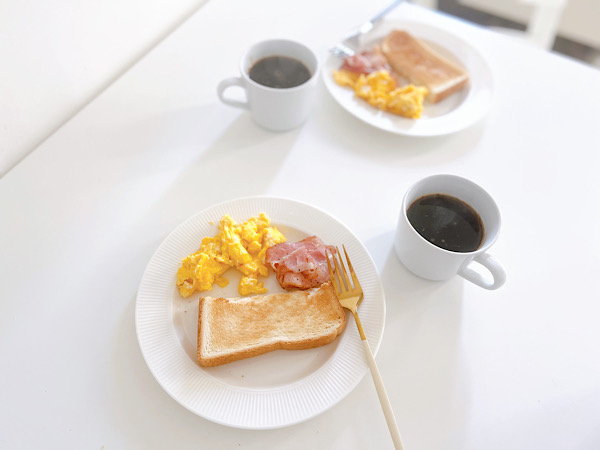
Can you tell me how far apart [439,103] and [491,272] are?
27.4 inches

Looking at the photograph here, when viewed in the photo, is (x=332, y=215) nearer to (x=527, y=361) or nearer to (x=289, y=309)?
(x=289, y=309)

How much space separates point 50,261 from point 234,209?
0.47m

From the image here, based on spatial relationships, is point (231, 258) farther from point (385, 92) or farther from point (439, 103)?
point (439, 103)

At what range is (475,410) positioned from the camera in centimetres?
93

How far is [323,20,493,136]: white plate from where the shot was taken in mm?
1334

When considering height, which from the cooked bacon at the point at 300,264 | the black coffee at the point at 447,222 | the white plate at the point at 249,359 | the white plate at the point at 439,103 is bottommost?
the white plate at the point at 249,359

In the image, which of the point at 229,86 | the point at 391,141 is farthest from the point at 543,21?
the point at 229,86

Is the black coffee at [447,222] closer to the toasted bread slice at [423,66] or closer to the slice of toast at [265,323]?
the slice of toast at [265,323]

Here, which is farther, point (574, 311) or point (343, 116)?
point (343, 116)

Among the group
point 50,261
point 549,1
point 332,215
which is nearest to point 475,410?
point 332,215

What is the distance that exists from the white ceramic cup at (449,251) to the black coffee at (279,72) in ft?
1.69

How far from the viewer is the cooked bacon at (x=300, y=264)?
3.32ft

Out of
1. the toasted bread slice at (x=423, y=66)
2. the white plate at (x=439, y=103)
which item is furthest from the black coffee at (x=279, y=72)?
the toasted bread slice at (x=423, y=66)

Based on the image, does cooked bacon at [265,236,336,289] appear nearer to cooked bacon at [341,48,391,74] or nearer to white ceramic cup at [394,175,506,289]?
white ceramic cup at [394,175,506,289]
